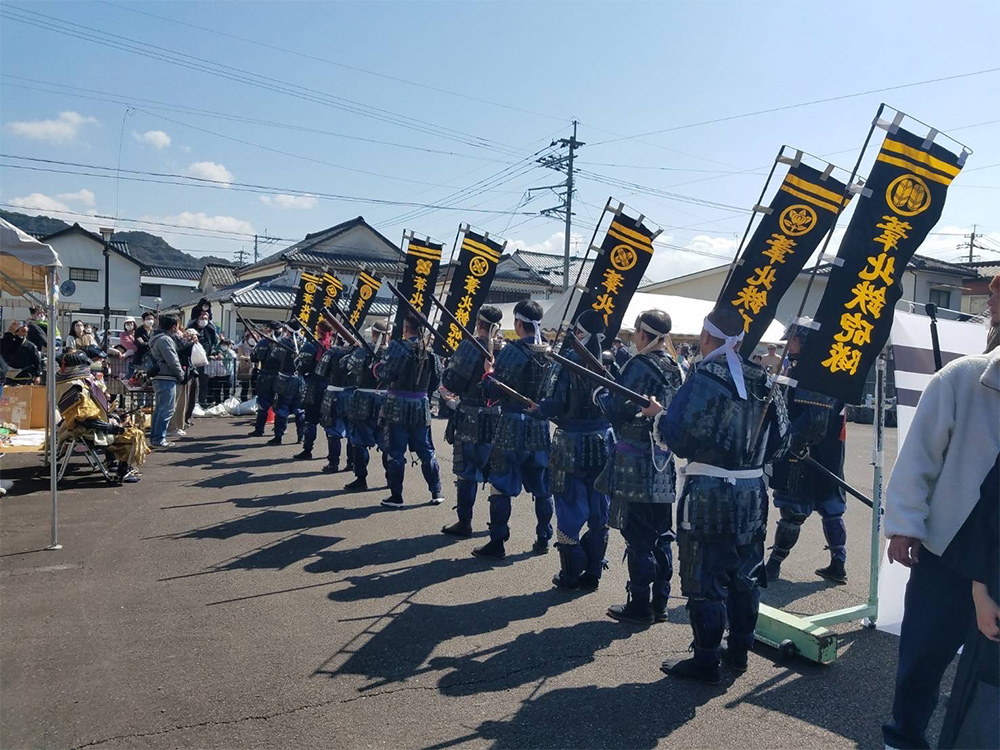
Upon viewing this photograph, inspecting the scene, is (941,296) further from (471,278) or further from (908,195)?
(908,195)

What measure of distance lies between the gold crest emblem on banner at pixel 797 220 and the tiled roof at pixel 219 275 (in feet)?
114

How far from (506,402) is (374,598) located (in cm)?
198

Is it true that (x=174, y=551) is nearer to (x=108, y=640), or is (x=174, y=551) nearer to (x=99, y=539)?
(x=99, y=539)

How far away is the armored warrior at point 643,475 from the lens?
179 inches

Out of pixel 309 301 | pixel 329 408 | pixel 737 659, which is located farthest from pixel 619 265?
pixel 309 301

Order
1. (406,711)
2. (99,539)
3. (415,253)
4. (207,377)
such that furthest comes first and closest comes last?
(207,377) < (415,253) < (99,539) < (406,711)

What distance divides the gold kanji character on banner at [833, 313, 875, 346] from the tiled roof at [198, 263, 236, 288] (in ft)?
116

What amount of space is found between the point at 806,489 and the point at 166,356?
350 inches

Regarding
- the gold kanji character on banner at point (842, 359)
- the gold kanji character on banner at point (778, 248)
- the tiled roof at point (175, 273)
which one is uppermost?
the tiled roof at point (175, 273)

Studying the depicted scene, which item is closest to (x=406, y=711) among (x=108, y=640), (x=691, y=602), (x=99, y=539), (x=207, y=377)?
(x=691, y=602)

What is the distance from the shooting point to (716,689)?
12.2 feet

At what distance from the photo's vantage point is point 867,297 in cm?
381

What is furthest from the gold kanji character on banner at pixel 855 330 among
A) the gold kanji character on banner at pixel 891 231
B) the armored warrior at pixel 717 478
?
the armored warrior at pixel 717 478

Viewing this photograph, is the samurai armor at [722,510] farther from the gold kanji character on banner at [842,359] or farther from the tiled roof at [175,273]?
the tiled roof at [175,273]
